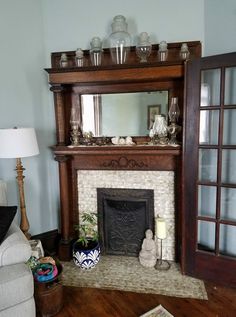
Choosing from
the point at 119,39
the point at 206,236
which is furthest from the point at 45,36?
the point at 206,236

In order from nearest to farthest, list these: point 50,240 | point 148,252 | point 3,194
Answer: point 3,194 → point 148,252 → point 50,240

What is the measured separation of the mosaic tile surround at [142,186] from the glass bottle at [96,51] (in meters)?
1.08

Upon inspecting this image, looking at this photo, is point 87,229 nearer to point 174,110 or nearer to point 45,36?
point 174,110

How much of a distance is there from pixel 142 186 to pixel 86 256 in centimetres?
86

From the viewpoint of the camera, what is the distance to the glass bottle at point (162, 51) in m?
2.23

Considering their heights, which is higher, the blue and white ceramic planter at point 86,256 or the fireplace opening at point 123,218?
the fireplace opening at point 123,218

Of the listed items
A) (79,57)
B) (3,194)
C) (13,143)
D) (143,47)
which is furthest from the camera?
(79,57)

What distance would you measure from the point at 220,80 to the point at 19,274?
201 cm

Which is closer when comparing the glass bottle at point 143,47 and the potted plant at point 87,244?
the glass bottle at point 143,47

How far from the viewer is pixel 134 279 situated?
2.22 m

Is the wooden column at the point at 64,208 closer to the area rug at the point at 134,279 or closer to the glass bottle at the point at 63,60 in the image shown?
the area rug at the point at 134,279

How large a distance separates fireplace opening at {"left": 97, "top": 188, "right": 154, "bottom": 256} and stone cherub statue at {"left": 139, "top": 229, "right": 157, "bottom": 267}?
10cm

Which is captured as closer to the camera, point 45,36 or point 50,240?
point 45,36

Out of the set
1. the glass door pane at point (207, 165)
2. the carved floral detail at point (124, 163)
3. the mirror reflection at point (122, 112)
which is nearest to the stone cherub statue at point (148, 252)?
the carved floral detail at point (124, 163)
